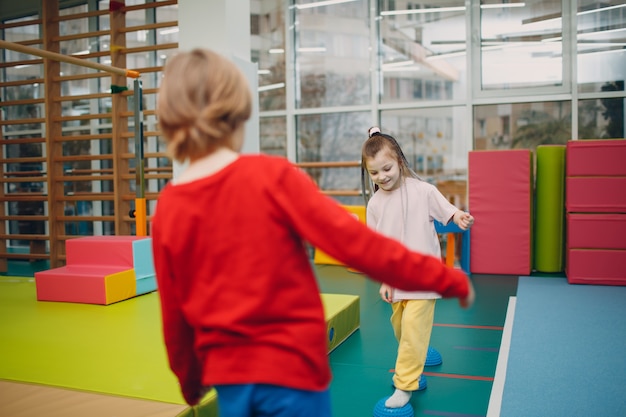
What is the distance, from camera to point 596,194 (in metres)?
5.25

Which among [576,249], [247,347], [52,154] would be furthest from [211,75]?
[52,154]

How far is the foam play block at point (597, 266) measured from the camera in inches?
204

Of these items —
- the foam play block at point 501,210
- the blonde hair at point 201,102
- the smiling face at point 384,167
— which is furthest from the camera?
the foam play block at point 501,210

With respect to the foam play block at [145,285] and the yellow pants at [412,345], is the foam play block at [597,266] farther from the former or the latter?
the foam play block at [145,285]

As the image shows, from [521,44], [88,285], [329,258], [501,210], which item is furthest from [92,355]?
[521,44]

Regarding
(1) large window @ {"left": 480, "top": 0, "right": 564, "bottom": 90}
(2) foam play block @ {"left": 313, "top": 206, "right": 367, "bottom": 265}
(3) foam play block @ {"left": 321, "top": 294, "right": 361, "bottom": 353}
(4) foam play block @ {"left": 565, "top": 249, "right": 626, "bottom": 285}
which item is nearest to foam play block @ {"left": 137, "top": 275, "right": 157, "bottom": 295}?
(3) foam play block @ {"left": 321, "top": 294, "right": 361, "bottom": 353}

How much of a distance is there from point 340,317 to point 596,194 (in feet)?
10.3

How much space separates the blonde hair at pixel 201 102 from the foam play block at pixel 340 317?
6.99ft

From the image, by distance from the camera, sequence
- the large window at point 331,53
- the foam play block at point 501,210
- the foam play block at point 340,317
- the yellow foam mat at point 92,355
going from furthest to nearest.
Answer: the large window at point 331,53, the foam play block at point 501,210, the foam play block at point 340,317, the yellow foam mat at point 92,355

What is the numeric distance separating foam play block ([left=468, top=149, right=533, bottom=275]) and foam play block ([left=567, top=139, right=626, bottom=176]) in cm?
45

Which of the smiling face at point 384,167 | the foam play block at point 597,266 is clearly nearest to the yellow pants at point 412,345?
the smiling face at point 384,167

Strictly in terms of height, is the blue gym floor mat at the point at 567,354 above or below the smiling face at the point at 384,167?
below

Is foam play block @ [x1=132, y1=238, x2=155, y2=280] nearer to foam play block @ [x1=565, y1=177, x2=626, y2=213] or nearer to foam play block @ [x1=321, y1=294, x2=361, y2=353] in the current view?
foam play block @ [x1=321, y1=294, x2=361, y2=353]

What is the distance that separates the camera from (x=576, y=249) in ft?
17.3
